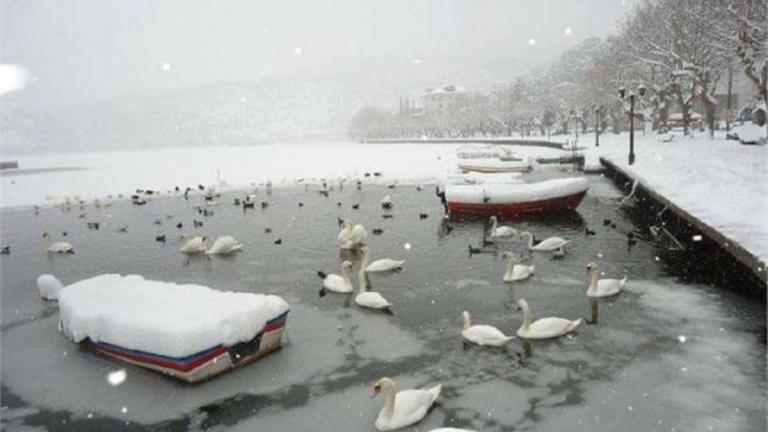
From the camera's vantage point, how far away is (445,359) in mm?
11875

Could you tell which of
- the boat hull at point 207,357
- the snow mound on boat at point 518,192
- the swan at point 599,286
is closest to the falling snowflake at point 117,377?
the boat hull at point 207,357

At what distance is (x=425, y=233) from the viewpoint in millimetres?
25328

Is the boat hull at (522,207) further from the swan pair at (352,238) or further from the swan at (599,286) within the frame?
the swan at (599,286)

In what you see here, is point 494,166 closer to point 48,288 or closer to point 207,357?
point 48,288

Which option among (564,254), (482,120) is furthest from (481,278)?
(482,120)

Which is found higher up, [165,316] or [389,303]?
[165,316]

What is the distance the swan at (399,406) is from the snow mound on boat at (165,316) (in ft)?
11.8

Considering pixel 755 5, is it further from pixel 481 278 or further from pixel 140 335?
pixel 140 335

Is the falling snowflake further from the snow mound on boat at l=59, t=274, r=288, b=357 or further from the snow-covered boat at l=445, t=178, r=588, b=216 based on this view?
the snow-covered boat at l=445, t=178, r=588, b=216

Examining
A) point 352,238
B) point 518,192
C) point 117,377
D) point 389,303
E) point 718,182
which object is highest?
point 718,182

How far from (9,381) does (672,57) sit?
5387cm

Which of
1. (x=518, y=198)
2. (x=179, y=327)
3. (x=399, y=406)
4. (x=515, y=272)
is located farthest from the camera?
(x=518, y=198)

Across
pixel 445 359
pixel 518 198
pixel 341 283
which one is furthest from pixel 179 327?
pixel 518 198

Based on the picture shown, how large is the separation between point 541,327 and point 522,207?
16.1m
